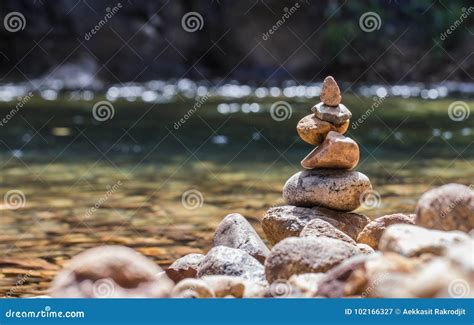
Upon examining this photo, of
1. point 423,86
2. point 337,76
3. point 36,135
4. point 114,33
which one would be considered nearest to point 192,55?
point 114,33

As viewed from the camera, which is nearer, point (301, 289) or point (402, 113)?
point (301, 289)

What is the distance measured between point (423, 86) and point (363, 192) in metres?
27.2

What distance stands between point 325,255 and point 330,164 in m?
2.22

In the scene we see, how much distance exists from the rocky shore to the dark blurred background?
88.5 feet

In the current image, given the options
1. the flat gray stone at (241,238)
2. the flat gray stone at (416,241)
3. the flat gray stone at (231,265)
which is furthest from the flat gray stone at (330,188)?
the flat gray stone at (416,241)

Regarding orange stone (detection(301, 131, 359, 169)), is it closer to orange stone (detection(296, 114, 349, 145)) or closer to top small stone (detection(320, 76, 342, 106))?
orange stone (detection(296, 114, 349, 145))

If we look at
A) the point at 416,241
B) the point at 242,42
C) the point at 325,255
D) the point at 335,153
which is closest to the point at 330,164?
the point at 335,153

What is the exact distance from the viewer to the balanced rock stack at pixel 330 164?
295 inches

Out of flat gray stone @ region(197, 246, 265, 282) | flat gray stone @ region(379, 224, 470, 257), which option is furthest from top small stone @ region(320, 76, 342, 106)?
flat gray stone @ region(379, 224, 470, 257)

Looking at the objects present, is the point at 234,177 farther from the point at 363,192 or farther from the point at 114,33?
the point at 114,33

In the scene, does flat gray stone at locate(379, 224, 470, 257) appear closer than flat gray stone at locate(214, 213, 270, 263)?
Yes

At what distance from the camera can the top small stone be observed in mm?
7469

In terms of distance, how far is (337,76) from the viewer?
35812 mm

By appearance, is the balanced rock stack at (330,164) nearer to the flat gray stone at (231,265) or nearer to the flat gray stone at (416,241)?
the flat gray stone at (231,265)
